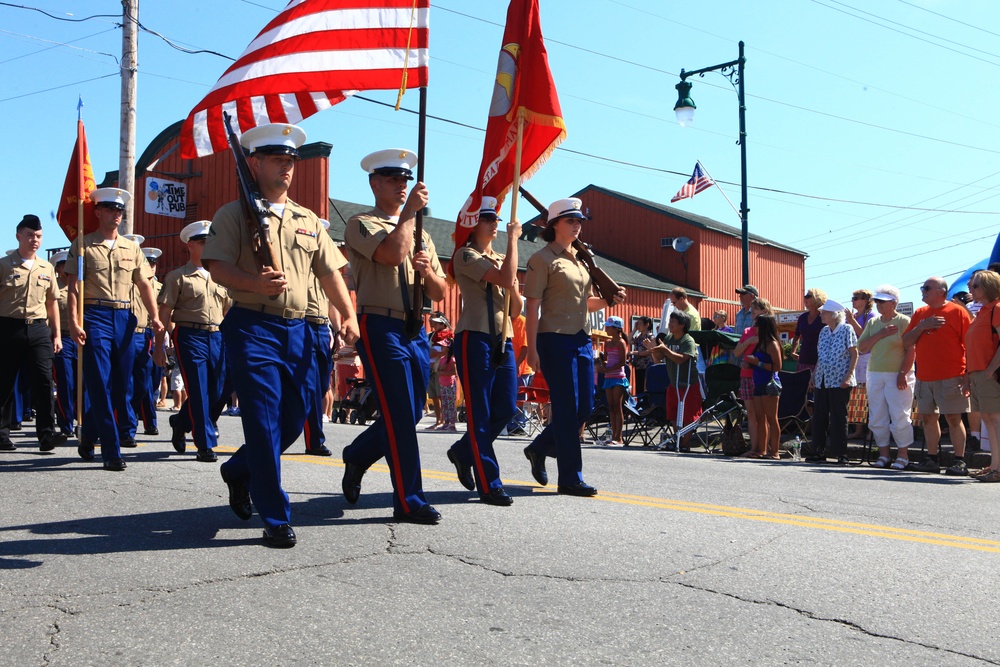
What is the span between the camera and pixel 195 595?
4223 millimetres

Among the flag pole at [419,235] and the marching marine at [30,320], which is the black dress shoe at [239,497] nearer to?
the flag pole at [419,235]

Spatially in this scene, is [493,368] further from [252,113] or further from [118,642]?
[118,642]

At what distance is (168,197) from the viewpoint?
33906mm

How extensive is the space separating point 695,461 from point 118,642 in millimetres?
8859

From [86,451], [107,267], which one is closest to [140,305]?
[107,267]

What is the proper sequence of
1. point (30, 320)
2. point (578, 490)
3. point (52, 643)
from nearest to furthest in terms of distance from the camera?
point (52, 643) < point (578, 490) < point (30, 320)

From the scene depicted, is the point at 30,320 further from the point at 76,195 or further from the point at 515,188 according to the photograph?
the point at 515,188

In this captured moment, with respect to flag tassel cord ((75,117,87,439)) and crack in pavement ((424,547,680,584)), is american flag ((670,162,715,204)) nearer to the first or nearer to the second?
flag tassel cord ((75,117,87,439))

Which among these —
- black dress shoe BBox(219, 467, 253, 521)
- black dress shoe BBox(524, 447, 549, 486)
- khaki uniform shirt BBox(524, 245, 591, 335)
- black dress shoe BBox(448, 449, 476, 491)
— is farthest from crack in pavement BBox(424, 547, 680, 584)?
black dress shoe BBox(524, 447, 549, 486)

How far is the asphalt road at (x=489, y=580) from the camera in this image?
363cm

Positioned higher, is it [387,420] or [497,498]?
[387,420]

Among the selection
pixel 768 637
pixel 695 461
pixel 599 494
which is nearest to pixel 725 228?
pixel 695 461

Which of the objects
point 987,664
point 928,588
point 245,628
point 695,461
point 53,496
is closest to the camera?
point 987,664

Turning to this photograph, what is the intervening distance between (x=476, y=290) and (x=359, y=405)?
11.0 m
